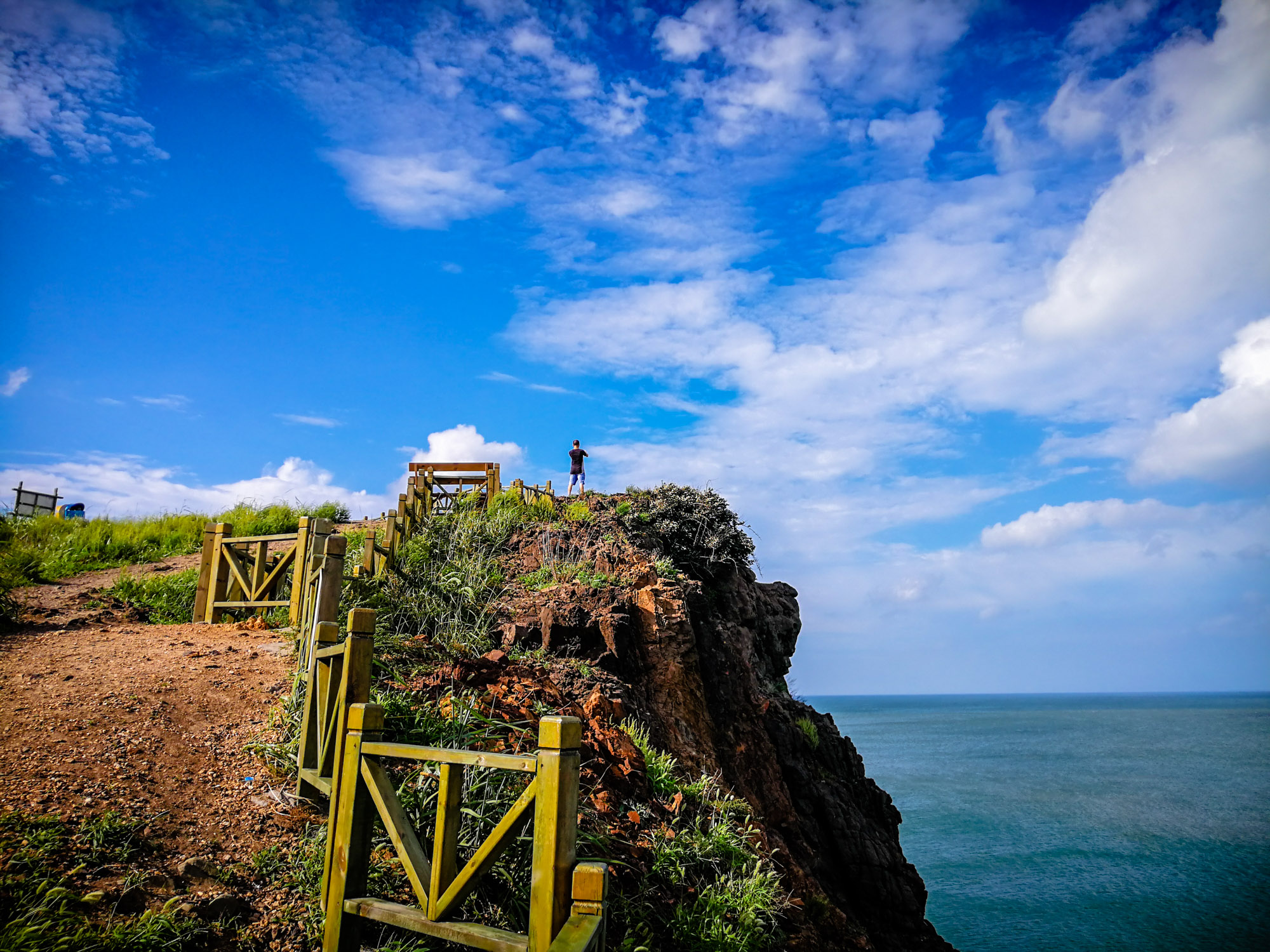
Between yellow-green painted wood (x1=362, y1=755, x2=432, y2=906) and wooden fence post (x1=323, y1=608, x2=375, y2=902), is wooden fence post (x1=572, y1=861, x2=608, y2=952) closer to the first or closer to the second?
yellow-green painted wood (x1=362, y1=755, x2=432, y2=906)

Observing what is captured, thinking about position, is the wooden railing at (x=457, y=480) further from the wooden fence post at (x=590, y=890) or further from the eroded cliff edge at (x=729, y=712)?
the wooden fence post at (x=590, y=890)

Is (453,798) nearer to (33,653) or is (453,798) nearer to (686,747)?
(686,747)

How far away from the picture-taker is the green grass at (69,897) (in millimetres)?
3850

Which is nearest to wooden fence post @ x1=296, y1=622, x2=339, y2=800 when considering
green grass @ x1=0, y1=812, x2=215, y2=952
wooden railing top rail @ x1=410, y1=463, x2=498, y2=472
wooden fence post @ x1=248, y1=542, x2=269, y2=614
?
green grass @ x1=0, y1=812, x2=215, y2=952

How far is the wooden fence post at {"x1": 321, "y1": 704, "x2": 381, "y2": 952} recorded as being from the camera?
4.15 m

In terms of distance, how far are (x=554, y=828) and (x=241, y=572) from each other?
9219mm

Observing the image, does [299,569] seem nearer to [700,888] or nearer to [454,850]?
[700,888]

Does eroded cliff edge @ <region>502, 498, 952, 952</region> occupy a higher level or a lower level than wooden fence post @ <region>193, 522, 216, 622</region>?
lower

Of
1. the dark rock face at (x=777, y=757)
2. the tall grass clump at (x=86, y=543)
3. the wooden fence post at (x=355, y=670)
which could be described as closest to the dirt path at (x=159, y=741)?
the wooden fence post at (x=355, y=670)

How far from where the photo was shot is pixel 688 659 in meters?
9.77

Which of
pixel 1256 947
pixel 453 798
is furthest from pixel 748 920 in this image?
pixel 1256 947

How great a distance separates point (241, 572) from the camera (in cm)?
1084

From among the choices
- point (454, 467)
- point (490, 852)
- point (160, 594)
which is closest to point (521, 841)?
point (490, 852)

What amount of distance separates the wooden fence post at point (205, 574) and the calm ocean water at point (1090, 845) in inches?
884
